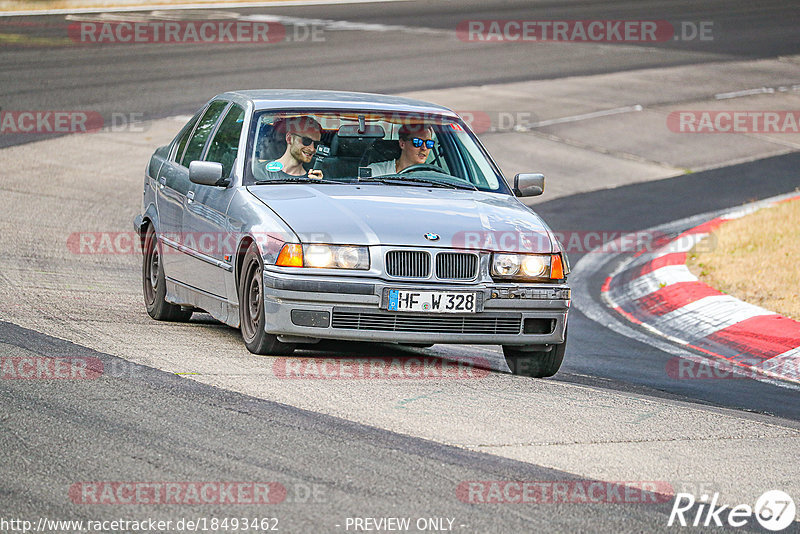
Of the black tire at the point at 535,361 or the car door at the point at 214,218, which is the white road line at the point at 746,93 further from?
the black tire at the point at 535,361

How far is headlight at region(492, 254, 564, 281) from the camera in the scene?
294 inches

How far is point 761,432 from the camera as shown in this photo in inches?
258

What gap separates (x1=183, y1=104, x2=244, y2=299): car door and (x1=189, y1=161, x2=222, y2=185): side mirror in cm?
13

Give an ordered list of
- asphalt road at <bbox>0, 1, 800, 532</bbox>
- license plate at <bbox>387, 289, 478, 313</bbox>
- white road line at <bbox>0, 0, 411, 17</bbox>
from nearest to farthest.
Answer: asphalt road at <bbox>0, 1, 800, 532</bbox>, license plate at <bbox>387, 289, 478, 313</bbox>, white road line at <bbox>0, 0, 411, 17</bbox>

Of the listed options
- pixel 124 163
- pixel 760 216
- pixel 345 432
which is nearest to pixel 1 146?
pixel 124 163

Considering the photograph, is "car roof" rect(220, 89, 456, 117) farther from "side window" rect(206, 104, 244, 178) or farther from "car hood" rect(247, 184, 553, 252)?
"car hood" rect(247, 184, 553, 252)

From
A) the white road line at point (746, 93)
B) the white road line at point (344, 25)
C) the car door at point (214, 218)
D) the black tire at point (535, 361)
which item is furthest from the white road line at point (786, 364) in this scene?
the white road line at point (344, 25)

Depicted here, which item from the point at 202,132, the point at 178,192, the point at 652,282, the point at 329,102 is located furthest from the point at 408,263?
the point at 652,282

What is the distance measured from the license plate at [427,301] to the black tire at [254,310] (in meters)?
0.73

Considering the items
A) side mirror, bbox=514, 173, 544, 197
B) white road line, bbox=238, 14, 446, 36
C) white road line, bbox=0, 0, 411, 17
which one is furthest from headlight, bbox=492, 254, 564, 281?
white road line, bbox=0, 0, 411, 17

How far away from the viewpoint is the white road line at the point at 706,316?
10.5 metres

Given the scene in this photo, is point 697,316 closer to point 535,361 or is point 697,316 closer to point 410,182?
point 535,361

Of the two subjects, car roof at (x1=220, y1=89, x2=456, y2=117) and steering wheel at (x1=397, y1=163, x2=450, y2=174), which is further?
car roof at (x1=220, y1=89, x2=456, y2=117)

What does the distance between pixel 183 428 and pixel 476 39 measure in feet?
84.8
